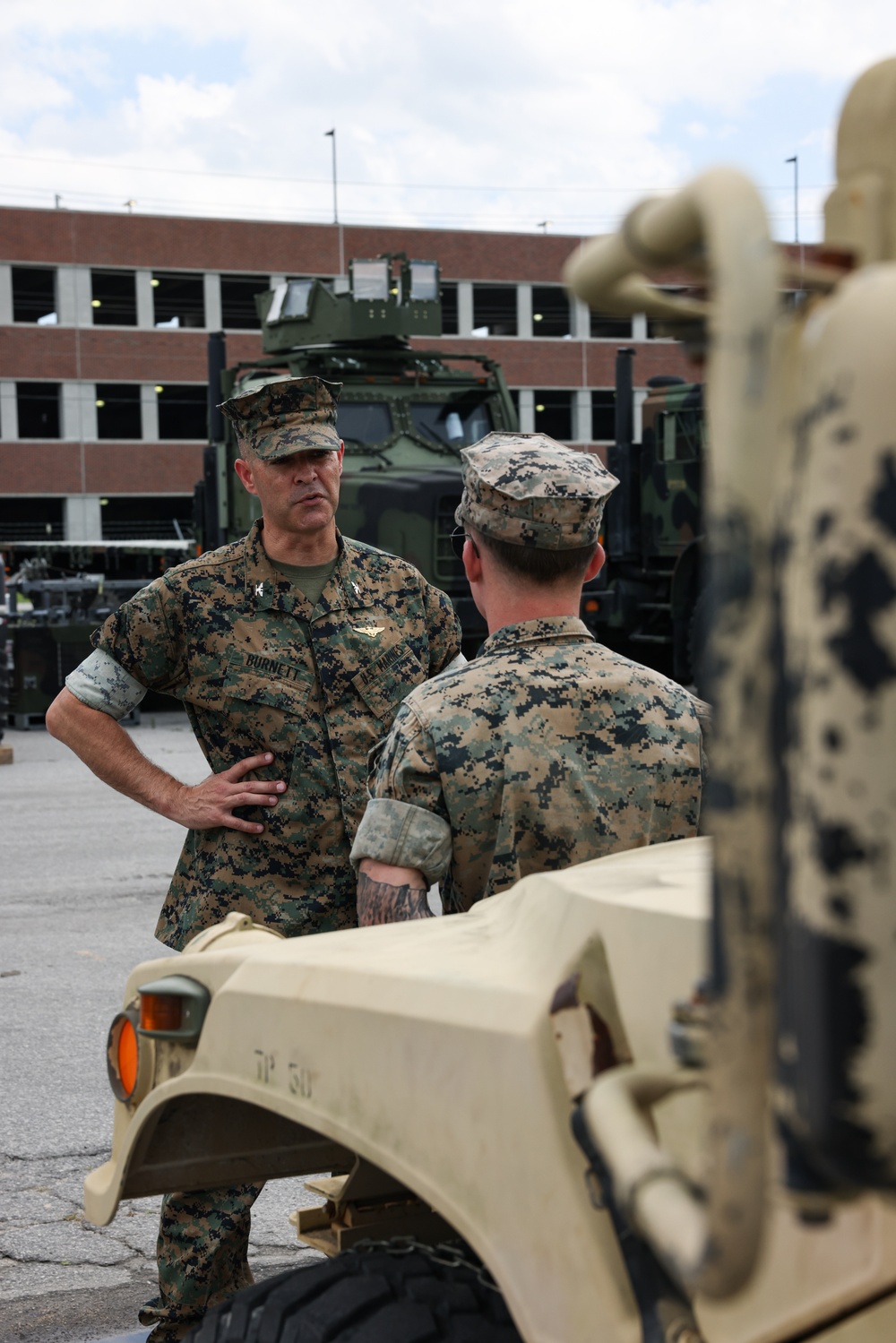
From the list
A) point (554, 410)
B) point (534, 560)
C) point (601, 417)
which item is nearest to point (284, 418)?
point (534, 560)

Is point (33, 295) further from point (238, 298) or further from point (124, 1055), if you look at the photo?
point (124, 1055)

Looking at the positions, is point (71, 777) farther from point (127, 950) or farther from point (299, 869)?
point (299, 869)

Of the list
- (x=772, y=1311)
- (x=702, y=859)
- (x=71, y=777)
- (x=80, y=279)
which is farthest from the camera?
(x=80, y=279)

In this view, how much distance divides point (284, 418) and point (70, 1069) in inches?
93.1

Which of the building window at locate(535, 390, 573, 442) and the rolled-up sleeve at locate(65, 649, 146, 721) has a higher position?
the building window at locate(535, 390, 573, 442)

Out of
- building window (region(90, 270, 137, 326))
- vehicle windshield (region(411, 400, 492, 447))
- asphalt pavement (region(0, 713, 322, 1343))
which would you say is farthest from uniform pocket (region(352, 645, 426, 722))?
building window (region(90, 270, 137, 326))

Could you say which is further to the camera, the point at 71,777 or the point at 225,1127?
the point at 71,777

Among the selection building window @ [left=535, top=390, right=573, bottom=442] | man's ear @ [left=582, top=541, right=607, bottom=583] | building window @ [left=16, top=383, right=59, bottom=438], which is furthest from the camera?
building window @ [left=535, top=390, right=573, bottom=442]

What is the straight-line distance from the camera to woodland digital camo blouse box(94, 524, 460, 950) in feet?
11.3

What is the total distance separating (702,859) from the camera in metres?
1.61

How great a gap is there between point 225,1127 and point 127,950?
4.69 m

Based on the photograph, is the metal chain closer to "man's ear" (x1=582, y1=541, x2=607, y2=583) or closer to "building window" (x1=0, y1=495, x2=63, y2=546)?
"man's ear" (x1=582, y1=541, x2=607, y2=583)

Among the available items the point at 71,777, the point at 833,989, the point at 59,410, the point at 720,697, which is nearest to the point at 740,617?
the point at 720,697

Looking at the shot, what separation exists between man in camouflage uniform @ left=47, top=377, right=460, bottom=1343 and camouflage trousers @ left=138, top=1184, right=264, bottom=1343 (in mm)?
562
